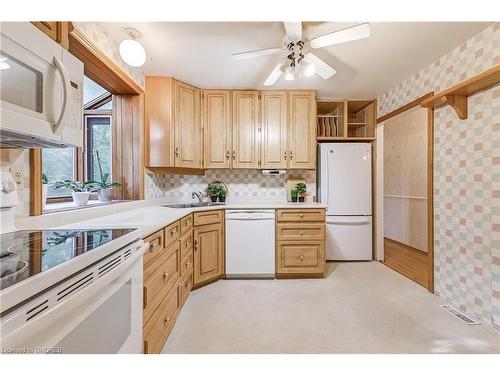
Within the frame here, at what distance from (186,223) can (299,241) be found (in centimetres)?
129

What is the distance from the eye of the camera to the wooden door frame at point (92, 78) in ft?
3.86

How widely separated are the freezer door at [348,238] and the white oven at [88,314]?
8.73ft

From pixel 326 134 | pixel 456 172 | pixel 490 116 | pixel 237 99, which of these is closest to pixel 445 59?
pixel 490 116

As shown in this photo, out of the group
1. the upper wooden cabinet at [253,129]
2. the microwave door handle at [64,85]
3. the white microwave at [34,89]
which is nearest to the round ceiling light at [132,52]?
the white microwave at [34,89]

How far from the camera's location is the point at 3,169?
102 centimetres

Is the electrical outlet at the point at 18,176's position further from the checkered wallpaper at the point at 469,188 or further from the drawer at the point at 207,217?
the checkered wallpaper at the point at 469,188

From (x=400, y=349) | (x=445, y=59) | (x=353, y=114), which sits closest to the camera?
(x=400, y=349)

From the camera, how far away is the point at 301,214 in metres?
2.64

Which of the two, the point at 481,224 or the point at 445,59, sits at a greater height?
the point at 445,59

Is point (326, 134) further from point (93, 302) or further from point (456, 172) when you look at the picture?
point (93, 302)

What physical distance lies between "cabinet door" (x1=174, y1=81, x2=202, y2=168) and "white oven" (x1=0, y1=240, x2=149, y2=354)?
68.2 inches

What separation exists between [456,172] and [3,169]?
3.04 metres

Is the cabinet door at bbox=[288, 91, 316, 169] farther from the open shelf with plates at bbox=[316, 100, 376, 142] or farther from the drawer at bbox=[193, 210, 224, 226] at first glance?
the drawer at bbox=[193, 210, 224, 226]

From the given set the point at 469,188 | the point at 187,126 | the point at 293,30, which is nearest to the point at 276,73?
the point at 293,30
